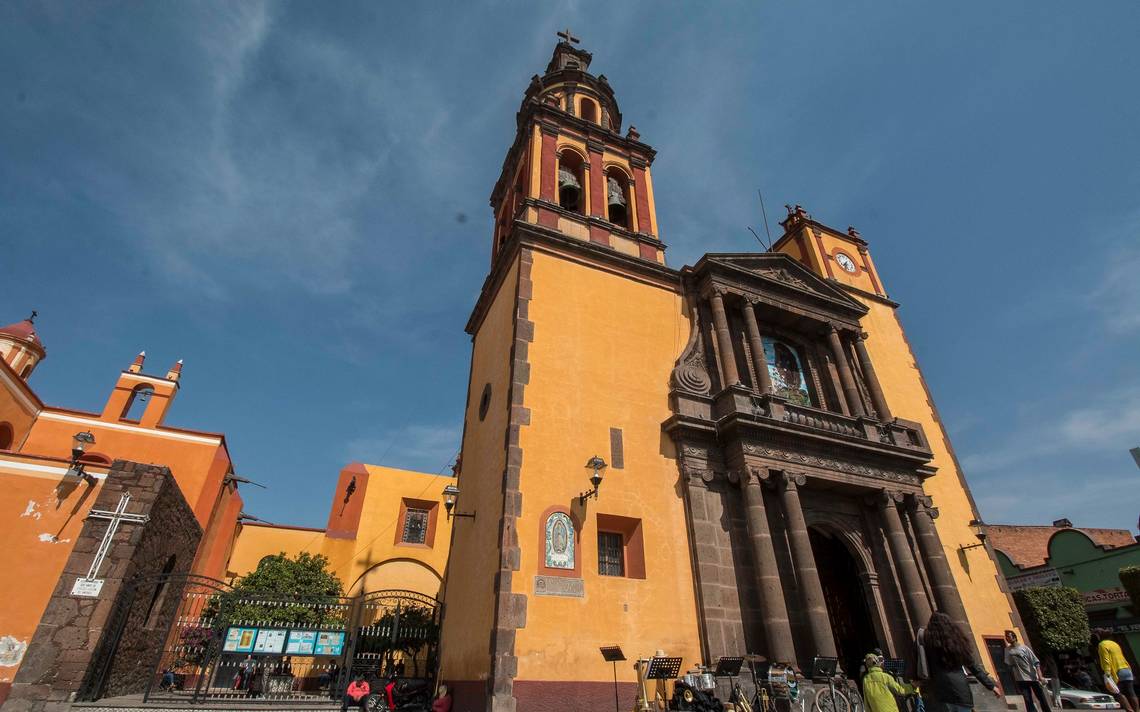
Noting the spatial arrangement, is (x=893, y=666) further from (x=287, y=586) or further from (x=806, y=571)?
(x=287, y=586)

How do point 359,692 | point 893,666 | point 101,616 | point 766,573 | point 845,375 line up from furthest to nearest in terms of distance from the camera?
point 845,375
point 766,573
point 893,666
point 359,692
point 101,616

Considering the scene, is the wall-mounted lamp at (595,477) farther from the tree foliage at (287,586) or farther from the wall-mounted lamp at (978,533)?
the wall-mounted lamp at (978,533)

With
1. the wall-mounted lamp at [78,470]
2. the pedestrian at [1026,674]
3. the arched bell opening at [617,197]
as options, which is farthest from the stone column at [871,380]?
the wall-mounted lamp at [78,470]

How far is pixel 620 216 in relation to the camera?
61.1ft

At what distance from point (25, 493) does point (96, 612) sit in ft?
8.84

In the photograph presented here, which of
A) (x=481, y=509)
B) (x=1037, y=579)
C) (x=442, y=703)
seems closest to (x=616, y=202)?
(x=481, y=509)

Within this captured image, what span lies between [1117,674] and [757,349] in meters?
8.84

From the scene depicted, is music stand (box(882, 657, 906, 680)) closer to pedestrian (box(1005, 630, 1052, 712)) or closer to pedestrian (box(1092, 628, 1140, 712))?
pedestrian (box(1005, 630, 1052, 712))

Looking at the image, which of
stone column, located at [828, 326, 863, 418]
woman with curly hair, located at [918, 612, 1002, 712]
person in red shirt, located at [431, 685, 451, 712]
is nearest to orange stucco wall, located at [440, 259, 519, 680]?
person in red shirt, located at [431, 685, 451, 712]

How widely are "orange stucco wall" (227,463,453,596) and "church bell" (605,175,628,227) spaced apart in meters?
14.6

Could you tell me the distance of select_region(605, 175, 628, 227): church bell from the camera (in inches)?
715

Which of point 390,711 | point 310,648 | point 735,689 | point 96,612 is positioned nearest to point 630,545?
point 735,689

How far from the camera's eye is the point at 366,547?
23.2 meters

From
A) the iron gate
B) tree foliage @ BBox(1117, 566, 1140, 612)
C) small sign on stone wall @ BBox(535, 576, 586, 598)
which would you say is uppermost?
tree foliage @ BBox(1117, 566, 1140, 612)
